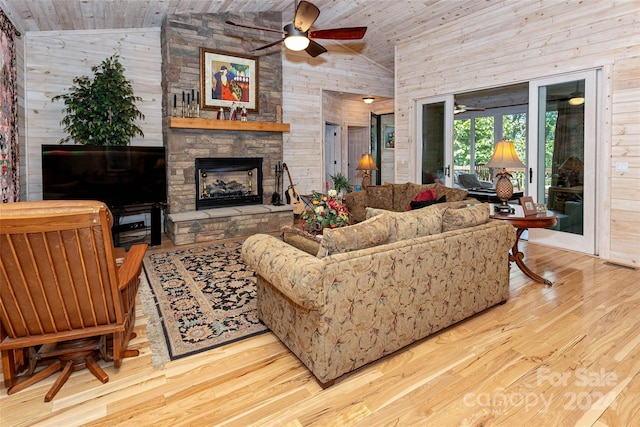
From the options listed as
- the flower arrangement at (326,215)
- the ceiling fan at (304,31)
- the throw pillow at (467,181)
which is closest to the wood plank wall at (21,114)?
the ceiling fan at (304,31)

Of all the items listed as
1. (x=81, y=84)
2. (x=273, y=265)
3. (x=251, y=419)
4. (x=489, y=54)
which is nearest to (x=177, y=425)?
(x=251, y=419)

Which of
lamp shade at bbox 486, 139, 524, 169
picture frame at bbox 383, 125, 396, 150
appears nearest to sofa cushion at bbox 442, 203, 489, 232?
lamp shade at bbox 486, 139, 524, 169

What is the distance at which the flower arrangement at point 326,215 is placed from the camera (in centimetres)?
334

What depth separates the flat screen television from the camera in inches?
175

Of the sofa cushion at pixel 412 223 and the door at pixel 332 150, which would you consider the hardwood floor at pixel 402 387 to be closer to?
the sofa cushion at pixel 412 223

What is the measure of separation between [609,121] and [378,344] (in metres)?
4.15

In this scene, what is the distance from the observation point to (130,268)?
2.18 m

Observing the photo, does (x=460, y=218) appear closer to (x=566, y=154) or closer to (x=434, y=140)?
(x=566, y=154)

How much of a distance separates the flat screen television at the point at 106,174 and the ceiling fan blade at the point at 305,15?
2694 mm

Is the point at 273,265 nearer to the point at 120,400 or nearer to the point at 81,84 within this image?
the point at 120,400

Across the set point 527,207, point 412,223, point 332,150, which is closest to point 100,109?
point 412,223

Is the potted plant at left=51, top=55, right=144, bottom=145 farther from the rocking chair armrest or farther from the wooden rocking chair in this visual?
the wooden rocking chair

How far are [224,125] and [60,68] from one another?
90.7 inches

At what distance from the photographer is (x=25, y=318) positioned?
1880mm
